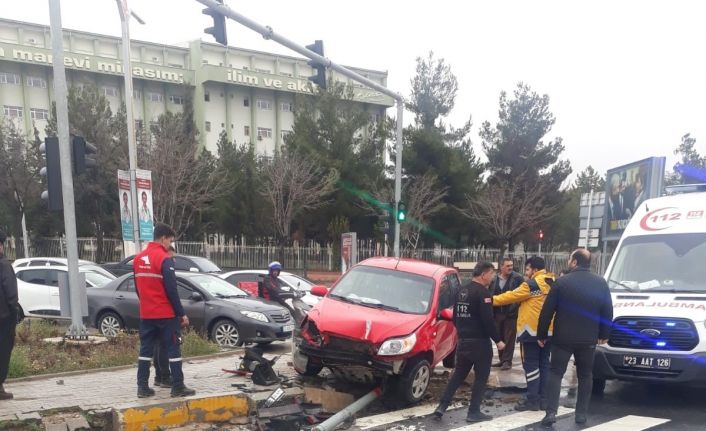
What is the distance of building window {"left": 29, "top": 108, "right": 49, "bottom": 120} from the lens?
161ft

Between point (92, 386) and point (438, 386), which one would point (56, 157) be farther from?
point (438, 386)

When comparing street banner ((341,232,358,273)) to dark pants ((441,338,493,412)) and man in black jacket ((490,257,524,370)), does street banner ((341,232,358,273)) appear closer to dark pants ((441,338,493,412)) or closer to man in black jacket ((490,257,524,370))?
man in black jacket ((490,257,524,370))

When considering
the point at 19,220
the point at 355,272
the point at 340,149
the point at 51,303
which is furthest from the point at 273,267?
the point at 19,220

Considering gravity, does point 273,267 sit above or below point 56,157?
below

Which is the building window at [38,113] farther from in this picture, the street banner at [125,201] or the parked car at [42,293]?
the street banner at [125,201]

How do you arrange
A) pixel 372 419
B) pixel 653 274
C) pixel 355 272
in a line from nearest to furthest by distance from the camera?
pixel 372 419 → pixel 653 274 → pixel 355 272

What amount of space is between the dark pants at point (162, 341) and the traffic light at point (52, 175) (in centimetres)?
354

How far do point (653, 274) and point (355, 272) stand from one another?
4.25 meters

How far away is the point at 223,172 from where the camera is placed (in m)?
31.3

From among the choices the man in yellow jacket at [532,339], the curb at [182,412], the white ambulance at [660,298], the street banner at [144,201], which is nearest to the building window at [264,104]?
the street banner at [144,201]

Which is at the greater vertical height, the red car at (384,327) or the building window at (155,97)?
the building window at (155,97)

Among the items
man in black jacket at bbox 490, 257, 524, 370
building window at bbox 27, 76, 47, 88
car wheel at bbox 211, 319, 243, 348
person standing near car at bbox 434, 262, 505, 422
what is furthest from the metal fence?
person standing near car at bbox 434, 262, 505, 422

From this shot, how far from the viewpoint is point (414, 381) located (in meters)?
6.84

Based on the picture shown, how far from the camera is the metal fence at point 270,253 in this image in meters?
29.5
